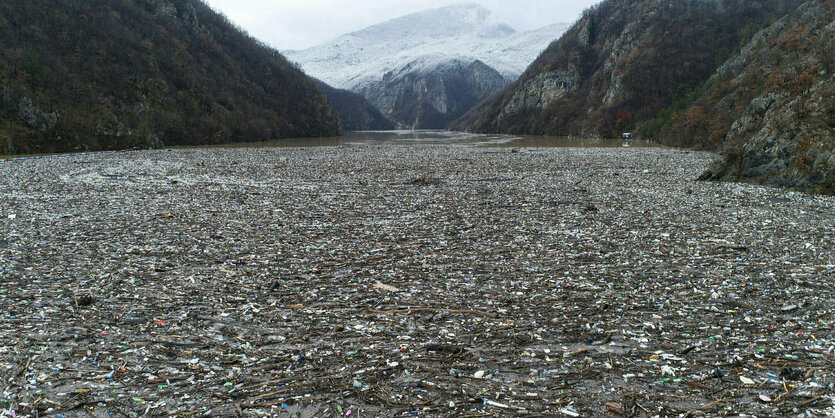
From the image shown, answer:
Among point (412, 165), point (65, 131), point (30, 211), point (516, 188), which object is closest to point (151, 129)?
point (65, 131)

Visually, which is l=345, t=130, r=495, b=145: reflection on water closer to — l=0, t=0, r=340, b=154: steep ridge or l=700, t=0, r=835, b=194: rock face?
l=0, t=0, r=340, b=154: steep ridge

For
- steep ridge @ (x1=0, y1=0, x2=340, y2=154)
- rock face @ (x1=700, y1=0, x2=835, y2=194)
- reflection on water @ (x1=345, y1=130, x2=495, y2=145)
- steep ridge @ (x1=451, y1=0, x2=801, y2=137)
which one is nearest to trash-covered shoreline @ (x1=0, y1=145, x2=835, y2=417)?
rock face @ (x1=700, y1=0, x2=835, y2=194)

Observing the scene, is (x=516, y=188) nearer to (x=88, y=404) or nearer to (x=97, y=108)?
(x=88, y=404)

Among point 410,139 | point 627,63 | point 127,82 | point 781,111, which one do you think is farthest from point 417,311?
point 627,63

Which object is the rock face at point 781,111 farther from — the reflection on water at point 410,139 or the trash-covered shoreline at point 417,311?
the reflection on water at point 410,139

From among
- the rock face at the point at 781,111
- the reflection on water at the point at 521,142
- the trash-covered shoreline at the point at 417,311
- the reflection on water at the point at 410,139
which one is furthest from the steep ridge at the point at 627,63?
the trash-covered shoreline at the point at 417,311

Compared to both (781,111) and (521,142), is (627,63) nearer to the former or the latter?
(521,142)
